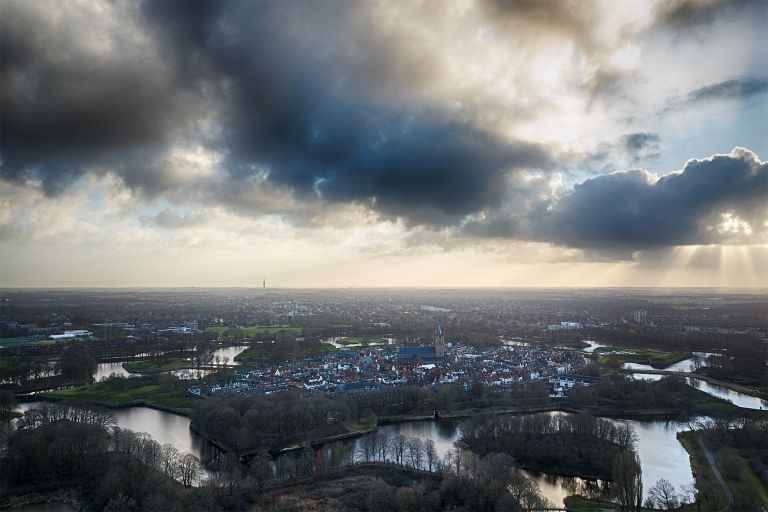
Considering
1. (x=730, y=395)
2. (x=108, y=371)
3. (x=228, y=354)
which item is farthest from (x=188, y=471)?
(x=730, y=395)

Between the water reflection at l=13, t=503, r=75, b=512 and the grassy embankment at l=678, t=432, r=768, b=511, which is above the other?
the grassy embankment at l=678, t=432, r=768, b=511

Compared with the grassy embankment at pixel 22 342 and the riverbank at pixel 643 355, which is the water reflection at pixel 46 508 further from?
the grassy embankment at pixel 22 342

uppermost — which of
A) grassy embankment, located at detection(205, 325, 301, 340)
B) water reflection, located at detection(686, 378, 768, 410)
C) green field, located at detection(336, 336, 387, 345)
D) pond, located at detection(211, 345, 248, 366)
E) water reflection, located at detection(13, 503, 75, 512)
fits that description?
grassy embankment, located at detection(205, 325, 301, 340)

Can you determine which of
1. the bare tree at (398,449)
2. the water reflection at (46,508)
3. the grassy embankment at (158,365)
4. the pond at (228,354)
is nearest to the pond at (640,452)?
the bare tree at (398,449)

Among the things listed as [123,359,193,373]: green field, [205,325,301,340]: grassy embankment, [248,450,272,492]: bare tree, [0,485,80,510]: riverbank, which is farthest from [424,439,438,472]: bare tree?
[205,325,301,340]: grassy embankment

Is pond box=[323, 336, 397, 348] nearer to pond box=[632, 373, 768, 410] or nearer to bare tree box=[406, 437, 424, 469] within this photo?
pond box=[632, 373, 768, 410]

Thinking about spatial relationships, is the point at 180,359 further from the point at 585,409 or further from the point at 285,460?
the point at 585,409

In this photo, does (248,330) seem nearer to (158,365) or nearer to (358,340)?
(358,340)
